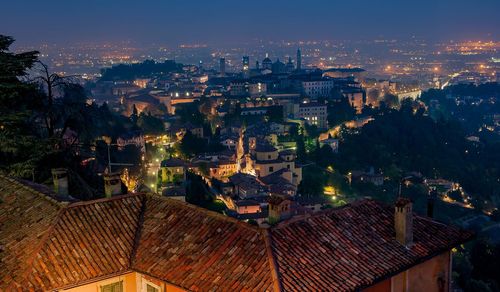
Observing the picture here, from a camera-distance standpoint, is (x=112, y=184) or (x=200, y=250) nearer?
(x=200, y=250)

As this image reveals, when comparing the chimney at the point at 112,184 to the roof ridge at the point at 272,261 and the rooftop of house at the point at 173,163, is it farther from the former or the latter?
the rooftop of house at the point at 173,163

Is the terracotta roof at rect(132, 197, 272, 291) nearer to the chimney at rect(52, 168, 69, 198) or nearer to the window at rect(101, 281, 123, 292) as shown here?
the window at rect(101, 281, 123, 292)

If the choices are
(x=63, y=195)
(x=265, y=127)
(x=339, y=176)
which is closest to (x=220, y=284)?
(x=63, y=195)

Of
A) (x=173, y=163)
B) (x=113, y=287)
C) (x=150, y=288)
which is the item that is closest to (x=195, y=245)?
(x=150, y=288)

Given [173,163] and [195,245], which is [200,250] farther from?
[173,163]

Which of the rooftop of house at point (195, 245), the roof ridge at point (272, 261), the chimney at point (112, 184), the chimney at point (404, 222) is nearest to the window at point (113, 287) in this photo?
the rooftop of house at point (195, 245)

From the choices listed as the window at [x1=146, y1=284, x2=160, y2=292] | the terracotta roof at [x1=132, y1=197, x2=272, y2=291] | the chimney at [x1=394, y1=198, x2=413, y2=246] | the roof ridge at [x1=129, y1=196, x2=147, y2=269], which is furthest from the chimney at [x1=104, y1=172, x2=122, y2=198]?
the chimney at [x1=394, y1=198, x2=413, y2=246]
